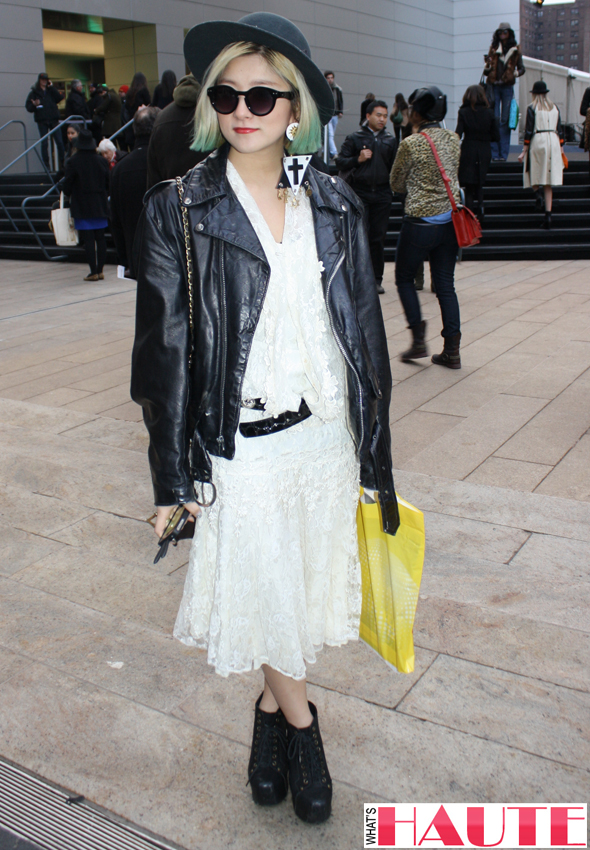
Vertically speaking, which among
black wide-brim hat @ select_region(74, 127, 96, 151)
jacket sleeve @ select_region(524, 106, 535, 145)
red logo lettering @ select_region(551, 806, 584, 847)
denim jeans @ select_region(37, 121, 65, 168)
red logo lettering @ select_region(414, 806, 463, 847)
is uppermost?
denim jeans @ select_region(37, 121, 65, 168)

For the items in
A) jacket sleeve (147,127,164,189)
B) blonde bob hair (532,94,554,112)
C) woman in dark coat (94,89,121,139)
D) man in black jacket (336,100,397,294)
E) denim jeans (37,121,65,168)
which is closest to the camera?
jacket sleeve (147,127,164,189)

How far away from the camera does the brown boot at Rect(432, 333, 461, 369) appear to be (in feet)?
19.0

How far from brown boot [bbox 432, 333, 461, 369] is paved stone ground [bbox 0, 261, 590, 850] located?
1.83 ft

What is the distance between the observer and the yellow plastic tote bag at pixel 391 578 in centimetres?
197

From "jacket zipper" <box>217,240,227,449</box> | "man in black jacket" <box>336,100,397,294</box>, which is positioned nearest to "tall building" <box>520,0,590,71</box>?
"man in black jacket" <box>336,100,397,294</box>

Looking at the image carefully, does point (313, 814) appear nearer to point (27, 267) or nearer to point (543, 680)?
point (543, 680)

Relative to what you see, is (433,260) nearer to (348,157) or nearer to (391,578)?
(348,157)

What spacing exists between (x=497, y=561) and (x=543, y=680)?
2.54 feet

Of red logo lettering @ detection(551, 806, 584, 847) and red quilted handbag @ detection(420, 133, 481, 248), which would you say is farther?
red quilted handbag @ detection(420, 133, 481, 248)

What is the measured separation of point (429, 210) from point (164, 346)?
4.21 metres

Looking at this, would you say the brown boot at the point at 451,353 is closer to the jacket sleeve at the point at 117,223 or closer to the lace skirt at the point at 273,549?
the jacket sleeve at the point at 117,223

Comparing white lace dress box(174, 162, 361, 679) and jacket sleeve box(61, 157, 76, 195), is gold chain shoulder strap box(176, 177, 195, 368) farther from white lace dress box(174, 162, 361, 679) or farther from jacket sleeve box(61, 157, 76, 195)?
jacket sleeve box(61, 157, 76, 195)

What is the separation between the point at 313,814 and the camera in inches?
75.5

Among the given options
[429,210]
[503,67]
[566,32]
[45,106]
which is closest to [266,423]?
[429,210]
